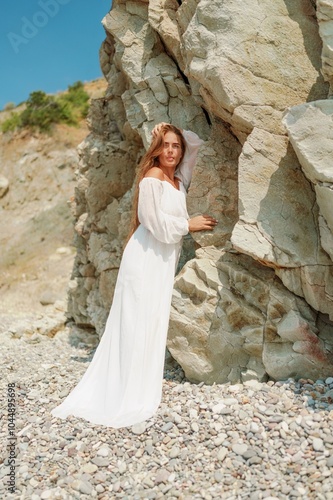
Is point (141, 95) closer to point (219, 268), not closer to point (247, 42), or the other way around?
point (247, 42)

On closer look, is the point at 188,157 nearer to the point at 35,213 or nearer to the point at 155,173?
the point at 155,173

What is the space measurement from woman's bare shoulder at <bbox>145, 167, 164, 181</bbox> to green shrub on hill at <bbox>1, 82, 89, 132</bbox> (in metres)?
20.6

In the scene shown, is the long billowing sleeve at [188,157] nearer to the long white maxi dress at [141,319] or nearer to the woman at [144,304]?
the woman at [144,304]

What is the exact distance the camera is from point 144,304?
6.54 meters

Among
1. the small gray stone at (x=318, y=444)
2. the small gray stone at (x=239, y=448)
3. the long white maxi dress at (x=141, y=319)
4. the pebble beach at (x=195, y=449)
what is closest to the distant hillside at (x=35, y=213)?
the long white maxi dress at (x=141, y=319)

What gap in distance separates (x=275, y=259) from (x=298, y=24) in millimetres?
2828

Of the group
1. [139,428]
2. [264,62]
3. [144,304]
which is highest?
[264,62]

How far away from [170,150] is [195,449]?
148 inches

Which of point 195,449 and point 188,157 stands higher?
point 188,157

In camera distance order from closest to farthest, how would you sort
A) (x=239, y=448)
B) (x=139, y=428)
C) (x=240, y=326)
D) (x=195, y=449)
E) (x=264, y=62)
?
1. (x=239, y=448)
2. (x=195, y=449)
3. (x=139, y=428)
4. (x=264, y=62)
5. (x=240, y=326)

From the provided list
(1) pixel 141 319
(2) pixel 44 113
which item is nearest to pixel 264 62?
(1) pixel 141 319

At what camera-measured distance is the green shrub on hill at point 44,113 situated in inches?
1028

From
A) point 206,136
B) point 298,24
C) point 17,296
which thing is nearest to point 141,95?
point 206,136

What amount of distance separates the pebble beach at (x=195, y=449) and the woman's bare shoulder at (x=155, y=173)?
2.69 meters
